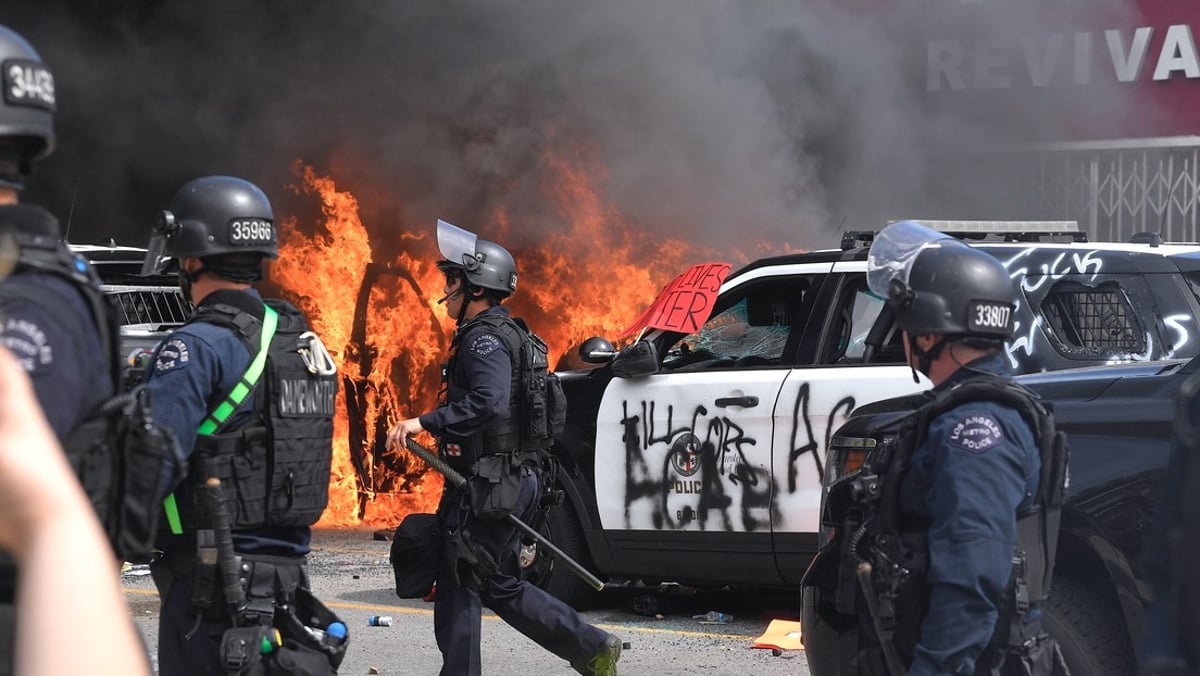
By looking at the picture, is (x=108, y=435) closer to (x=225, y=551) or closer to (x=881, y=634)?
(x=225, y=551)

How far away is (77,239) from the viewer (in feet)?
54.5

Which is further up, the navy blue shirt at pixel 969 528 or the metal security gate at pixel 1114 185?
the metal security gate at pixel 1114 185

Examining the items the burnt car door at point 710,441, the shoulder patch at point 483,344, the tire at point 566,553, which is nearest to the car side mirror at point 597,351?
the burnt car door at point 710,441

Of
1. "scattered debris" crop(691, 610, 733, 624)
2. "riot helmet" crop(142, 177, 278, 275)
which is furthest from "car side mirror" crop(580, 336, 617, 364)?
"riot helmet" crop(142, 177, 278, 275)

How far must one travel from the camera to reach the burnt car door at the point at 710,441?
690 centimetres

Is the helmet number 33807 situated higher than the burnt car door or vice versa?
the helmet number 33807

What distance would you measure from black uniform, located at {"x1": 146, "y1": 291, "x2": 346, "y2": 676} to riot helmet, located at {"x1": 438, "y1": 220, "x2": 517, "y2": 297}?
87.2 inches

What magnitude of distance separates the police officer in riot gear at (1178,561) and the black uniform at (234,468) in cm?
186

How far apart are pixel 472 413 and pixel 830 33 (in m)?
9.32

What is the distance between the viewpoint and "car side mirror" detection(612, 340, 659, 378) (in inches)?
278

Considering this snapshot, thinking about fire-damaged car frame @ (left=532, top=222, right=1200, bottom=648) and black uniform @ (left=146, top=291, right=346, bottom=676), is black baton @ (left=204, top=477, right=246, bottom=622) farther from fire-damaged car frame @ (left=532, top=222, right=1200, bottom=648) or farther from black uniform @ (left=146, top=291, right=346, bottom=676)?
fire-damaged car frame @ (left=532, top=222, right=1200, bottom=648)

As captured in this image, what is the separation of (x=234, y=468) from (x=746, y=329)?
161 inches

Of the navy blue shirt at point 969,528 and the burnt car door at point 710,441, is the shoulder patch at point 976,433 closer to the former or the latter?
the navy blue shirt at point 969,528

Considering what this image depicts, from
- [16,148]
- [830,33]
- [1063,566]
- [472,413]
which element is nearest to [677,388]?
[472,413]
